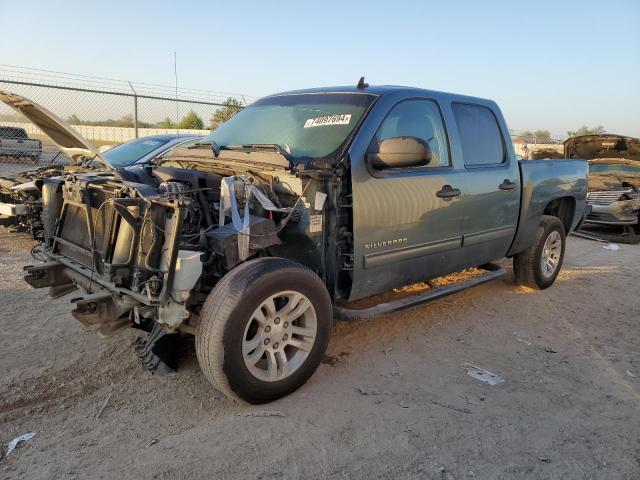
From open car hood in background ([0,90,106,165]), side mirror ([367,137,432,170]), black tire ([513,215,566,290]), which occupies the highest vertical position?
open car hood in background ([0,90,106,165])

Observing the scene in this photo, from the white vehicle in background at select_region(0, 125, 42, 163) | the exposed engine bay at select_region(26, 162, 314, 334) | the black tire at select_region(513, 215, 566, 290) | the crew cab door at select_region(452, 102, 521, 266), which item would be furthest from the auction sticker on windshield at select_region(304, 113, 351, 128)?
the white vehicle in background at select_region(0, 125, 42, 163)

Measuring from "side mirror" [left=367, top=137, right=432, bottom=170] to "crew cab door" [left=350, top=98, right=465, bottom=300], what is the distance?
0.13 ft

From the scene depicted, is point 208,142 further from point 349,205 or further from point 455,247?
point 455,247

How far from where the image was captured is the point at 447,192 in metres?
4.12

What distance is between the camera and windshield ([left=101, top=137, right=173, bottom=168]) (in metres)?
7.40

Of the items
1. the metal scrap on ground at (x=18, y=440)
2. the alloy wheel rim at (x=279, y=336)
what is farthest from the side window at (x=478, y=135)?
the metal scrap on ground at (x=18, y=440)

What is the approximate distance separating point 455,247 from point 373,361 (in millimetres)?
1297

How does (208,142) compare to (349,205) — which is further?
(208,142)

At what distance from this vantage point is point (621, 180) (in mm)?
10422

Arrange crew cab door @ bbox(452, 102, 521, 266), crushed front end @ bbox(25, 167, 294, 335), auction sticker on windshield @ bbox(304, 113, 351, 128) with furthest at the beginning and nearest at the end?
crew cab door @ bbox(452, 102, 521, 266) → auction sticker on windshield @ bbox(304, 113, 351, 128) → crushed front end @ bbox(25, 167, 294, 335)

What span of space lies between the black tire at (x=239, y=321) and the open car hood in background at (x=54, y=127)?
1.11 metres

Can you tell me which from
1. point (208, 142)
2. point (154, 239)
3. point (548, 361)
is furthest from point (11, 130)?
point (548, 361)

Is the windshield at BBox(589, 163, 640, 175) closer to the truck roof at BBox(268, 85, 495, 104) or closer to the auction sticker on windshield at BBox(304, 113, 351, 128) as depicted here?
the truck roof at BBox(268, 85, 495, 104)

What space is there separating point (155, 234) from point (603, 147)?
426 inches
